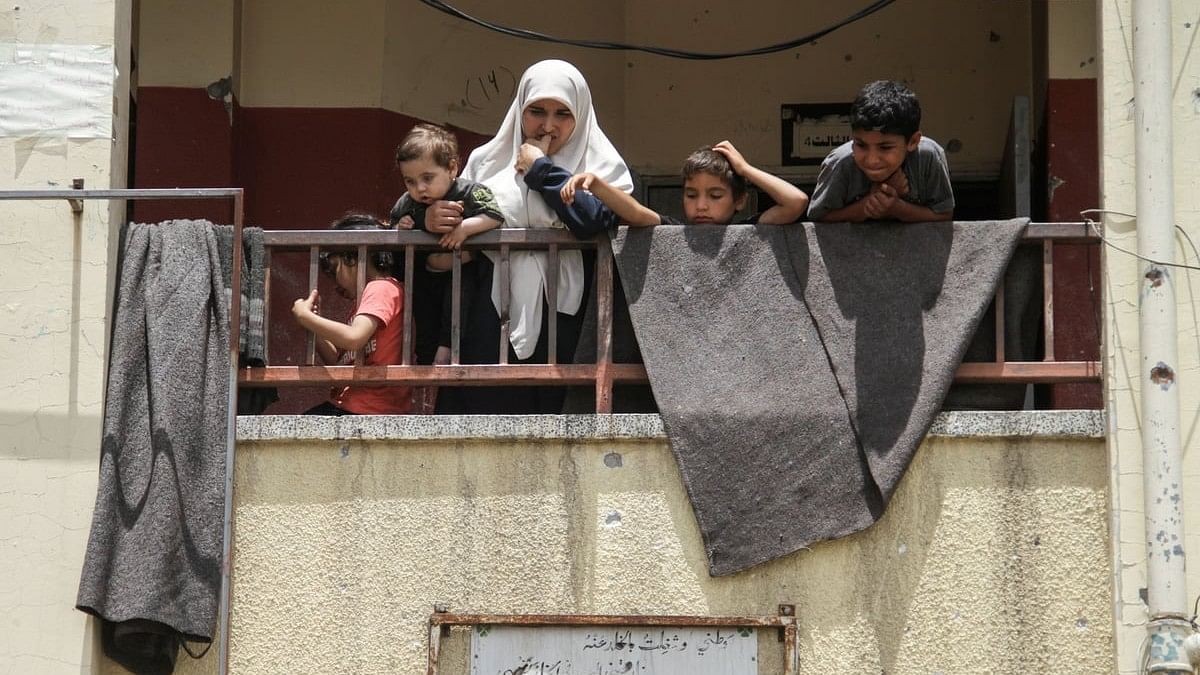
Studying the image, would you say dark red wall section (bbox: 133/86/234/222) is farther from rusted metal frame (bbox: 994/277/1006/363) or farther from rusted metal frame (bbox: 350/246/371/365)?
rusted metal frame (bbox: 994/277/1006/363)

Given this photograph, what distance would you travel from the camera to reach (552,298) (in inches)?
264

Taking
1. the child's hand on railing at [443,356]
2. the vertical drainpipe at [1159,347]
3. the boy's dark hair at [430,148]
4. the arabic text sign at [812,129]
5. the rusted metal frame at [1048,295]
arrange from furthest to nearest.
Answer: the arabic text sign at [812,129]
the child's hand on railing at [443,356]
the boy's dark hair at [430,148]
the rusted metal frame at [1048,295]
the vertical drainpipe at [1159,347]

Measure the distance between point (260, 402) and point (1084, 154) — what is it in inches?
153

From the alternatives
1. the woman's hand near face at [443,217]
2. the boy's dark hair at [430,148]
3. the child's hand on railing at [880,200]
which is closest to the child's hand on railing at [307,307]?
the woman's hand near face at [443,217]

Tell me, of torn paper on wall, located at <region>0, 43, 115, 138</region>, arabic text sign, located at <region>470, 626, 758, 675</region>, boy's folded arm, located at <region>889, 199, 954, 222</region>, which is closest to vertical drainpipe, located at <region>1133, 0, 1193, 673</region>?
boy's folded arm, located at <region>889, 199, 954, 222</region>

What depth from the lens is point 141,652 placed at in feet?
21.1

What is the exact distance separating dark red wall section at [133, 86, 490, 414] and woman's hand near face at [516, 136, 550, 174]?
94.2 inches

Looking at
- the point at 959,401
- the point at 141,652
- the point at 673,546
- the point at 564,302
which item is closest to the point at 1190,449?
the point at 959,401

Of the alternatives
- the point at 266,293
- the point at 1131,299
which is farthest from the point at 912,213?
the point at 266,293

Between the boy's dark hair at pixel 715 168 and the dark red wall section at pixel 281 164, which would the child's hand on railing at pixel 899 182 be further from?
the dark red wall section at pixel 281 164

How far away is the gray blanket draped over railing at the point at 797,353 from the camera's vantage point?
6387 millimetres

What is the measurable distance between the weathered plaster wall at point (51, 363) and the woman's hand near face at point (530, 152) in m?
1.39

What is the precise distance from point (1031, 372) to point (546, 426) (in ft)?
5.24

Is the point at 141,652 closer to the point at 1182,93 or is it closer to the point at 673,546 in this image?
the point at 673,546
